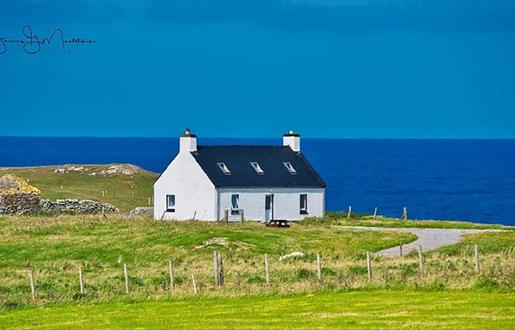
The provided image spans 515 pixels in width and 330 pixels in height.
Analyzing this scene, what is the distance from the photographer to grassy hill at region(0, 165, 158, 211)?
103 metres

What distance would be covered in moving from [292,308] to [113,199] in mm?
67444

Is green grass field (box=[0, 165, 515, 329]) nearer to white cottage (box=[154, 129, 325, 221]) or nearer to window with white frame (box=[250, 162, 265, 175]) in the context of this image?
white cottage (box=[154, 129, 325, 221])

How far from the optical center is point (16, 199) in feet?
286

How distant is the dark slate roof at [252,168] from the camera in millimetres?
82375

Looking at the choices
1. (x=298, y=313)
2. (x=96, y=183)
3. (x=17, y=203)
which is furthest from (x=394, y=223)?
(x=298, y=313)

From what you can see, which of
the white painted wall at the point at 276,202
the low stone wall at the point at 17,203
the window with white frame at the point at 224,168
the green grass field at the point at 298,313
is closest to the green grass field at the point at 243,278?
the green grass field at the point at 298,313

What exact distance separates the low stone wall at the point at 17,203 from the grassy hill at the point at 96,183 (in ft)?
37.0

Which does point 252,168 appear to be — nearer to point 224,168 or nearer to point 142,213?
point 224,168

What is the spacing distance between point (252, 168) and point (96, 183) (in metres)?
33.0

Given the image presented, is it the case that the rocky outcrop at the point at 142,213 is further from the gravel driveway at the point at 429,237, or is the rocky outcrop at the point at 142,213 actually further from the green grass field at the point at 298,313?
the green grass field at the point at 298,313

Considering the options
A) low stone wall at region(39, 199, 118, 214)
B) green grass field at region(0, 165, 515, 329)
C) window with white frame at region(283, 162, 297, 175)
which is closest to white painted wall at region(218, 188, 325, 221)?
green grass field at region(0, 165, 515, 329)

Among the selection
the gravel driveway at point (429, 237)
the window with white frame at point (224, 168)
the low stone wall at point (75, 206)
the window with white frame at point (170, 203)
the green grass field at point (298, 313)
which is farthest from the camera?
the low stone wall at point (75, 206)

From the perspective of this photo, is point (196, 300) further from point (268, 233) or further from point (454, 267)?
point (268, 233)

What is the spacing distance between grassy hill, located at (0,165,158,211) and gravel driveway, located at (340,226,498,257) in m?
30.4
